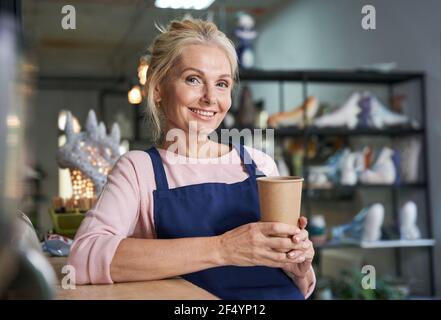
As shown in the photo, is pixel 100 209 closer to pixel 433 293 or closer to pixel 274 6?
pixel 433 293

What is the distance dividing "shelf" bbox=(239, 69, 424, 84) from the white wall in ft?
0.25

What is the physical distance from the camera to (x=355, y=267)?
12.3 feet

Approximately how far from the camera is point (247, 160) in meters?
1.12

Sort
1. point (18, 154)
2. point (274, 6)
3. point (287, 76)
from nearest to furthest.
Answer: point (18, 154)
point (287, 76)
point (274, 6)

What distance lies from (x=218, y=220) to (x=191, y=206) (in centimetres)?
5

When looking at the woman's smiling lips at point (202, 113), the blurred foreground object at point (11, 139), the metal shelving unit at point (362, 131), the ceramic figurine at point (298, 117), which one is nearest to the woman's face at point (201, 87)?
the woman's smiling lips at point (202, 113)

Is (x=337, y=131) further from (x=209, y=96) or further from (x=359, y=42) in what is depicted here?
(x=209, y=96)

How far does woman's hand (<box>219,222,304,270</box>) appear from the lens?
0.83 meters

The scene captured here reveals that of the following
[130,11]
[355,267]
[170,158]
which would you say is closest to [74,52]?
[130,11]

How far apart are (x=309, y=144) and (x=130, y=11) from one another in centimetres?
229

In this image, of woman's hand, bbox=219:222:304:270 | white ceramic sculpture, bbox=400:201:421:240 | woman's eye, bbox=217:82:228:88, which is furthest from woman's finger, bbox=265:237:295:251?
white ceramic sculpture, bbox=400:201:421:240

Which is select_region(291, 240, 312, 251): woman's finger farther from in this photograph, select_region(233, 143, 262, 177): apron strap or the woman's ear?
the woman's ear

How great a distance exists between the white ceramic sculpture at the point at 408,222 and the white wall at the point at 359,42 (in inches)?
5.0

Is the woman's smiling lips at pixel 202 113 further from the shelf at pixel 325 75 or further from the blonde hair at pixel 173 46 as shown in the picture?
the shelf at pixel 325 75
